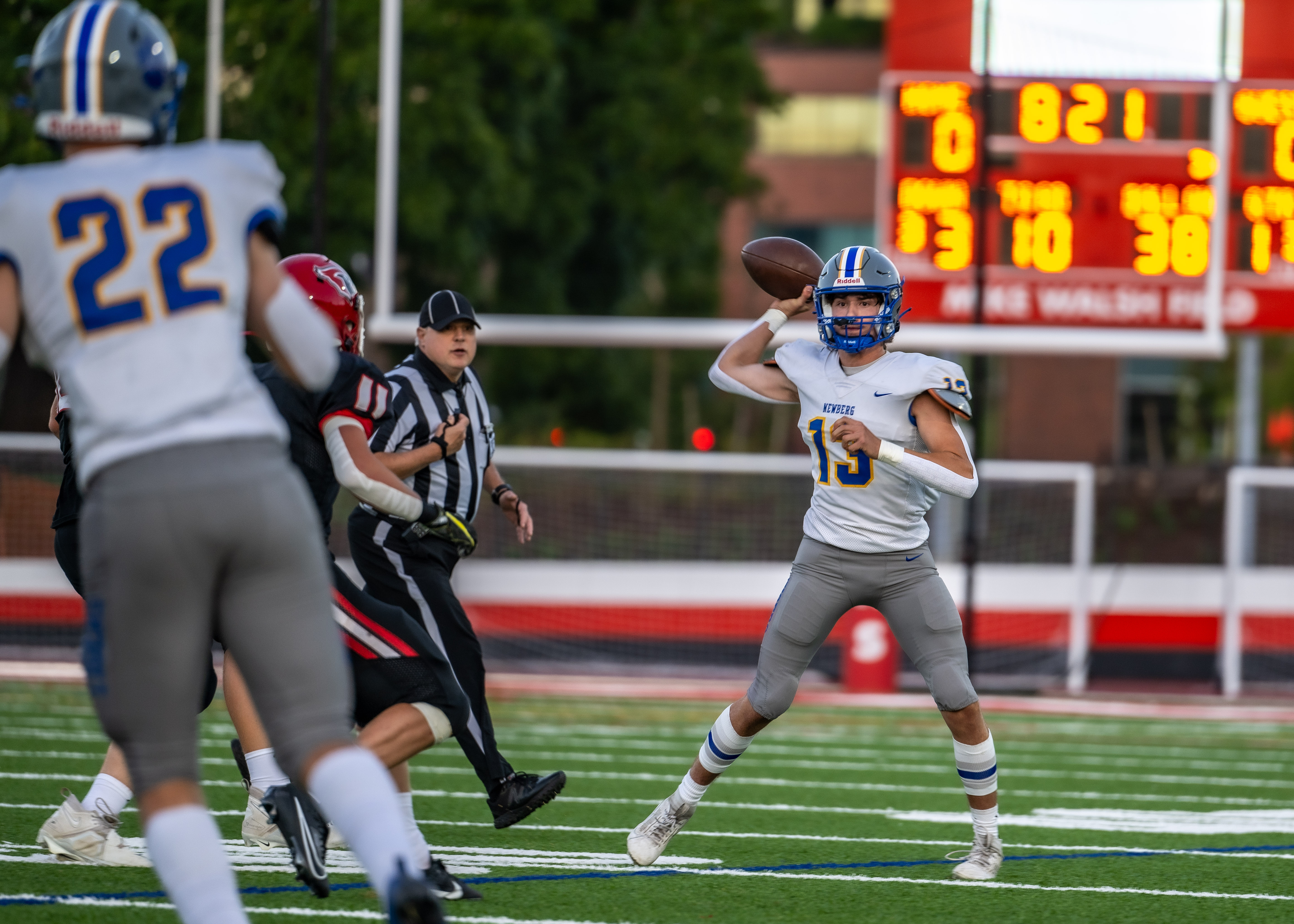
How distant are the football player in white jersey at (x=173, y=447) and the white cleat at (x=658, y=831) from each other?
2.03 m

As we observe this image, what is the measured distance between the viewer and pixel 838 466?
16.7 feet

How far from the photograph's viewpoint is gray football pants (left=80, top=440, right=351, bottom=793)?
2887 millimetres

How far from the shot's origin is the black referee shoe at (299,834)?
390 centimetres

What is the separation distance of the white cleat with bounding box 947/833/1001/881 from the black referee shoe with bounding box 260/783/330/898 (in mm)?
1965

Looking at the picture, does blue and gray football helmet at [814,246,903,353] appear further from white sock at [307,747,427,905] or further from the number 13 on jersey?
white sock at [307,747,427,905]

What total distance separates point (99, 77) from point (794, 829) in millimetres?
3880

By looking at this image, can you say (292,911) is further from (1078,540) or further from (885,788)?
(1078,540)

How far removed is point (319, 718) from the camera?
303cm

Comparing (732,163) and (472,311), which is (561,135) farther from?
(472,311)

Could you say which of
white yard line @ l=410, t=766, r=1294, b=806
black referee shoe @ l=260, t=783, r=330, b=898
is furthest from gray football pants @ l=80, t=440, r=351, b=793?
white yard line @ l=410, t=766, r=1294, b=806

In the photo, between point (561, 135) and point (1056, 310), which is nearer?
point (1056, 310)

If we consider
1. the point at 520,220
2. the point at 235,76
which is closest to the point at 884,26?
the point at 520,220

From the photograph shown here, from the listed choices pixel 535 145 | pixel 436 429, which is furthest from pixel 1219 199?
pixel 535 145

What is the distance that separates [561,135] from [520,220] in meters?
1.84
